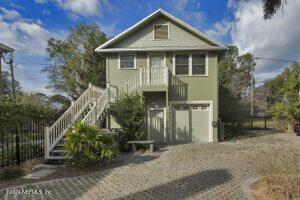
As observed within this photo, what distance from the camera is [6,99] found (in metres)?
9.34

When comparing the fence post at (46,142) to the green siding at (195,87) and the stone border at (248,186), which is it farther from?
the green siding at (195,87)

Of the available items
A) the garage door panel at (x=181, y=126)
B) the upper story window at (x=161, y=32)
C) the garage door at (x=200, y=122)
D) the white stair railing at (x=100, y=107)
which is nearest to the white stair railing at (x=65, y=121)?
the white stair railing at (x=100, y=107)

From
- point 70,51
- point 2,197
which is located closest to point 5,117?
point 2,197

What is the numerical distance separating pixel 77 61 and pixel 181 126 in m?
23.6

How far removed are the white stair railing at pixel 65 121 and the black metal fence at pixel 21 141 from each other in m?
0.48

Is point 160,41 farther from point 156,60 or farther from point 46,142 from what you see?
point 46,142

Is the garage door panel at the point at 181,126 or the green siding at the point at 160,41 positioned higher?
the green siding at the point at 160,41

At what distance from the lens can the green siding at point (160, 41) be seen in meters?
17.9

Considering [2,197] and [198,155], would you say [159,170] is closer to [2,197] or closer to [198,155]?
[198,155]

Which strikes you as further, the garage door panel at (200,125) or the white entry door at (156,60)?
the white entry door at (156,60)

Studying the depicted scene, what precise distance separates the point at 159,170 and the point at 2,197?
455 cm

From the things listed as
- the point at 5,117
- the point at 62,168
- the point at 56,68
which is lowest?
the point at 62,168

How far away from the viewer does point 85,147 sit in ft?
32.8

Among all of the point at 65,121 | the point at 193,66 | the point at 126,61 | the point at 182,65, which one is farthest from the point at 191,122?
the point at 65,121
